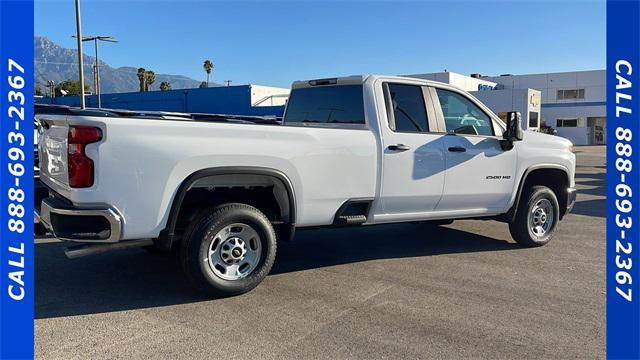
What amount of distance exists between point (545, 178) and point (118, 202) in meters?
5.66

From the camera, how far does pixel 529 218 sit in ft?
22.3

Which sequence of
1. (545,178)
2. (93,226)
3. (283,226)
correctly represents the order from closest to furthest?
(93,226)
(283,226)
(545,178)

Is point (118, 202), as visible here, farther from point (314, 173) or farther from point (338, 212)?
point (338, 212)

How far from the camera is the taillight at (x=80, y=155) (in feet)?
13.0

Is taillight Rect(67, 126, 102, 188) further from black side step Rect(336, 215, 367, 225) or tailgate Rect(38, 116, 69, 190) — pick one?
black side step Rect(336, 215, 367, 225)

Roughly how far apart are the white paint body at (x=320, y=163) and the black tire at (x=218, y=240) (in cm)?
34

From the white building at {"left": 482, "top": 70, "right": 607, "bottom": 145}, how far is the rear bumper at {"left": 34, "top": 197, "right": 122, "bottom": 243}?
56201 millimetres

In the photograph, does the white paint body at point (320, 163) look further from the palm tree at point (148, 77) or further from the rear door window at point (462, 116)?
the palm tree at point (148, 77)

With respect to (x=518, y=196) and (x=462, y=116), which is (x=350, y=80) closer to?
(x=462, y=116)

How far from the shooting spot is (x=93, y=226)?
4.08m

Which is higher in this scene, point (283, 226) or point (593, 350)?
point (283, 226)

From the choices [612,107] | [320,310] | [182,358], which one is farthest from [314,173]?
[612,107]

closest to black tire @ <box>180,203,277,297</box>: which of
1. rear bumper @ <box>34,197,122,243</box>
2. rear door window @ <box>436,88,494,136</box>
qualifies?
rear bumper @ <box>34,197,122,243</box>

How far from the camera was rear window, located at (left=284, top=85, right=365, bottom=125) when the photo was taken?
5.75 metres
